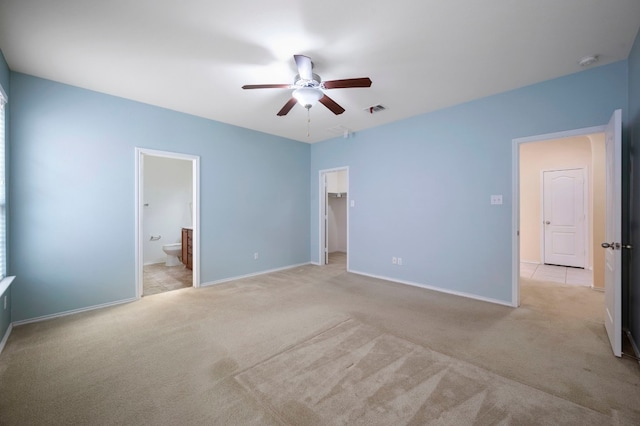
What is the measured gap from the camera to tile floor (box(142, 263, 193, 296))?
4.05 meters

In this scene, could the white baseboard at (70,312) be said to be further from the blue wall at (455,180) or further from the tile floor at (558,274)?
the tile floor at (558,274)

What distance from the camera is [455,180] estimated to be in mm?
3713

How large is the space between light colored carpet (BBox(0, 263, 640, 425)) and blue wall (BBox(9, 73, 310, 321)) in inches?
19.2

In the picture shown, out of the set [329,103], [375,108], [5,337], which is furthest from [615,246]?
[5,337]

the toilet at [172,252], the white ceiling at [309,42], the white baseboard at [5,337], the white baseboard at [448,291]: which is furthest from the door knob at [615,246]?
the toilet at [172,252]

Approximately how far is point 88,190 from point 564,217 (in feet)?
27.3

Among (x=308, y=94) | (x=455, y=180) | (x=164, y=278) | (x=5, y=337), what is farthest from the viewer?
(x=164, y=278)

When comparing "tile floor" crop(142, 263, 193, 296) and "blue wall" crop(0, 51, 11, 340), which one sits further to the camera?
"tile floor" crop(142, 263, 193, 296)

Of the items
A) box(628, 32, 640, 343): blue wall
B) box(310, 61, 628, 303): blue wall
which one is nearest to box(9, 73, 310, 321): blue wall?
box(310, 61, 628, 303): blue wall

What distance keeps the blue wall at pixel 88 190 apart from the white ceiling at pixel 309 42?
375mm

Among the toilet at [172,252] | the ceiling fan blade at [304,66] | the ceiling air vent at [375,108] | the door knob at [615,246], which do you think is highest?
the ceiling air vent at [375,108]

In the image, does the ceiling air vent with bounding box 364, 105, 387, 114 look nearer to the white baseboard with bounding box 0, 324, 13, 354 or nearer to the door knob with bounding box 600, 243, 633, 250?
the door knob with bounding box 600, 243, 633, 250

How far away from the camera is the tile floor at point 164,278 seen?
13.3 feet

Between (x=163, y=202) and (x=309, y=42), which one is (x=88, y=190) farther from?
(x=309, y=42)
